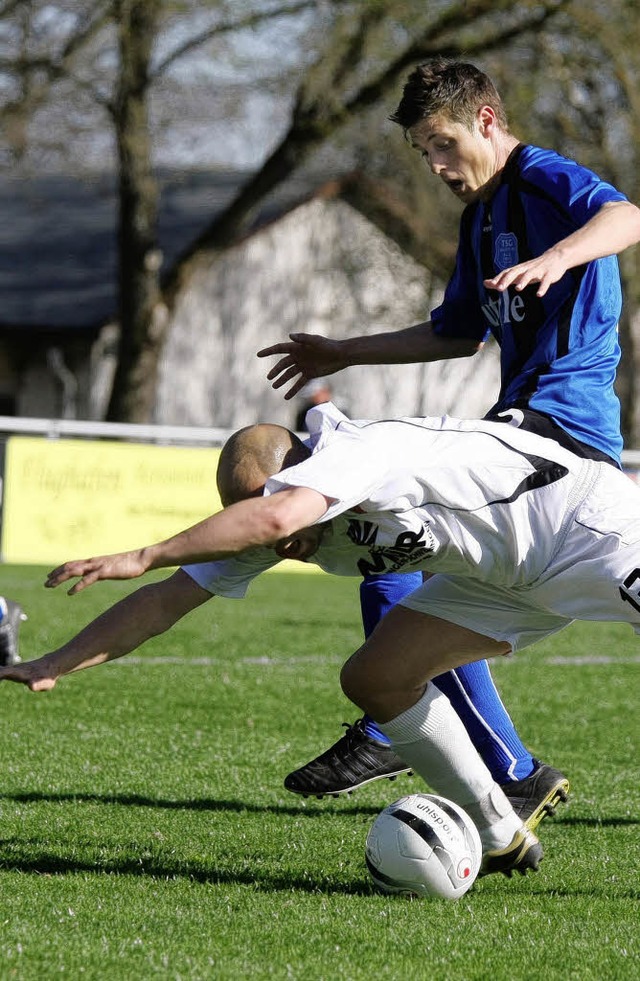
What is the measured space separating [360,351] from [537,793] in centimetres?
148

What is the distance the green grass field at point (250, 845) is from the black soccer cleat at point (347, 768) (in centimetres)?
11

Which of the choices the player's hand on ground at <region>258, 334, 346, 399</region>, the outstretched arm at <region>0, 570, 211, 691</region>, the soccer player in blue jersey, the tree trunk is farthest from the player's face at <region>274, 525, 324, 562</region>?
the tree trunk

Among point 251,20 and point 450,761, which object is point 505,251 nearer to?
point 450,761

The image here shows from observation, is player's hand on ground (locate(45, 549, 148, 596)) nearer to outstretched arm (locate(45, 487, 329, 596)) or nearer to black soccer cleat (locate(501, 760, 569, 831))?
outstretched arm (locate(45, 487, 329, 596))

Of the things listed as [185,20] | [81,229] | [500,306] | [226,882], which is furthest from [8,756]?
[81,229]

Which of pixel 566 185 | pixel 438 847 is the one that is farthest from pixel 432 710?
pixel 566 185

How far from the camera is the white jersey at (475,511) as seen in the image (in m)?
3.17

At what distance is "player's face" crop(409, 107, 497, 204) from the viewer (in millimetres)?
3744

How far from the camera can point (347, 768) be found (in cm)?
477

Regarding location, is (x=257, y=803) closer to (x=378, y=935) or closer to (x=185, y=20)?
(x=378, y=935)

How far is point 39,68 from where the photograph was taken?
1939cm

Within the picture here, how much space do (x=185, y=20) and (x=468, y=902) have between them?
17.3 meters

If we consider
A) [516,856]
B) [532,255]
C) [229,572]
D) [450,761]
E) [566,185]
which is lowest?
[516,856]

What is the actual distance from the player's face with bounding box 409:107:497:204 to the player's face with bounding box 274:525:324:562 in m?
1.12
